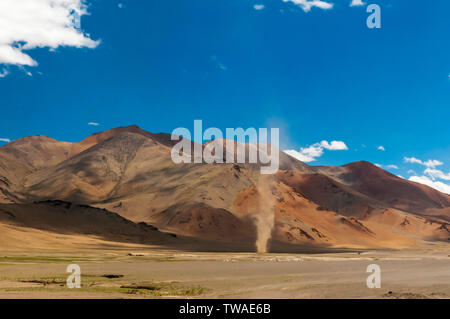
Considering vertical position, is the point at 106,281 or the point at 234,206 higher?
the point at 234,206

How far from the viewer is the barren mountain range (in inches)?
3920

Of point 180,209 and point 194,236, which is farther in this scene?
point 180,209

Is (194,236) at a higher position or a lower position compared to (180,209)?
lower

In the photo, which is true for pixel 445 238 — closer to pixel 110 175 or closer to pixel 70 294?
pixel 110 175

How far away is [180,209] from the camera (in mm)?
128875

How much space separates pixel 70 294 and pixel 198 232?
95.2 metres

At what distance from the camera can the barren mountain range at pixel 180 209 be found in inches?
3920

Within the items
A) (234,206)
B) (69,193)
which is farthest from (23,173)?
(234,206)

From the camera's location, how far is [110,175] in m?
182

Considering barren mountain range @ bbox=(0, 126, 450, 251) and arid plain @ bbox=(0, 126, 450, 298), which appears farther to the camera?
barren mountain range @ bbox=(0, 126, 450, 251)
